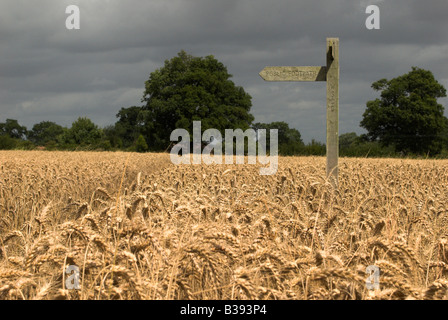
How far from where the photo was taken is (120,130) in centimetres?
9031

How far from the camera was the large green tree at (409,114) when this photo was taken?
52.2m

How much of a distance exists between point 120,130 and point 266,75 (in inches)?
3346

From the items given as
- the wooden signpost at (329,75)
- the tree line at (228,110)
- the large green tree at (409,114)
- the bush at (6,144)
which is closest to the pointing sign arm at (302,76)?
the wooden signpost at (329,75)

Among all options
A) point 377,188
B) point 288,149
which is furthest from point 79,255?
point 288,149

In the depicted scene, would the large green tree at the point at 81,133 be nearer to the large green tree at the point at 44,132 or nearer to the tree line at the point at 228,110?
the tree line at the point at 228,110

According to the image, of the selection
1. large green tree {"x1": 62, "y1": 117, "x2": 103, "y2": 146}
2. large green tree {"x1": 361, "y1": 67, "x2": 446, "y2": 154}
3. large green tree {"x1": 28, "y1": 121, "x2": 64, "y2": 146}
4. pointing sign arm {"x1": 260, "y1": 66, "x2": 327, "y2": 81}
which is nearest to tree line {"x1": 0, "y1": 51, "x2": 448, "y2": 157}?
large green tree {"x1": 361, "y1": 67, "x2": 446, "y2": 154}

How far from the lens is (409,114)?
52656 mm

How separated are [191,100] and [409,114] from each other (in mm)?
25670

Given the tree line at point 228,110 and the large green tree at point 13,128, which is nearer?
the tree line at point 228,110

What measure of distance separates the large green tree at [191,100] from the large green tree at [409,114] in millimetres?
16153

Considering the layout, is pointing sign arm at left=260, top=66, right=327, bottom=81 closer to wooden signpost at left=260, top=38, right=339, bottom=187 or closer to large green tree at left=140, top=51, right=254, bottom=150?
wooden signpost at left=260, top=38, right=339, bottom=187

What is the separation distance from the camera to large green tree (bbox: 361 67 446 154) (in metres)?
52.2
